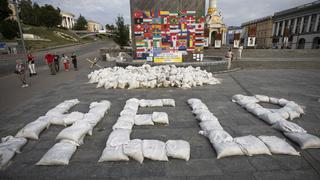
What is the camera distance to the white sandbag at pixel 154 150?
325cm

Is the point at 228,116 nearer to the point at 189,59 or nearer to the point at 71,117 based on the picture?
the point at 71,117

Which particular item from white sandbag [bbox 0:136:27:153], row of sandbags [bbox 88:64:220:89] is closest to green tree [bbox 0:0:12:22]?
row of sandbags [bbox 88:64:220:89]

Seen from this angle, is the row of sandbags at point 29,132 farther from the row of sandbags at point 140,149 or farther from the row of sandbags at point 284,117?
the row of sandbags at point 284,117

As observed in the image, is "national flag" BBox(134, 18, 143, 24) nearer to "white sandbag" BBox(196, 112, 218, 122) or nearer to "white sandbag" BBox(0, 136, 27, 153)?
"white sandbag" BBox(196, 112, 218, 122)

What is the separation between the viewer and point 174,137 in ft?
13.5

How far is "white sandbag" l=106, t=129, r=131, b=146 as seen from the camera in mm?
3513

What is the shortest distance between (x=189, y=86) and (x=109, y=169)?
607 centimetres

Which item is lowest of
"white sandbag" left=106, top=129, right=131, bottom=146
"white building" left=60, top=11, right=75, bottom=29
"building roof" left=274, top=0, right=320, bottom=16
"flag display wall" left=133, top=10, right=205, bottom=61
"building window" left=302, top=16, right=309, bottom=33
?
"white sandbag" left=106, top=129, right=131, bottom=146

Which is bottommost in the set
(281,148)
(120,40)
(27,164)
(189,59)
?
(27,164)

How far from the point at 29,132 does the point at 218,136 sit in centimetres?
423

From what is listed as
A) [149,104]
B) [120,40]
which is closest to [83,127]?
[149,104]

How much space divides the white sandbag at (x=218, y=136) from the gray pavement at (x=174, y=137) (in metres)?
0.15

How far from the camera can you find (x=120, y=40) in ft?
86.2

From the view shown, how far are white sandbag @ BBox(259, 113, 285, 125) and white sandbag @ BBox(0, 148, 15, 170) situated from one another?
5819 millimetres
